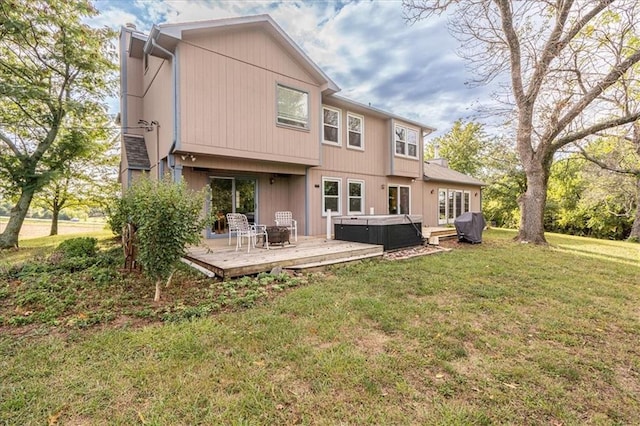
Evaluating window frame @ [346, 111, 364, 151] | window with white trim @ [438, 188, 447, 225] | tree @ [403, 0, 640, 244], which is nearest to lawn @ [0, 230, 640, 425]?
tree @ [403, 0, 640, 244]

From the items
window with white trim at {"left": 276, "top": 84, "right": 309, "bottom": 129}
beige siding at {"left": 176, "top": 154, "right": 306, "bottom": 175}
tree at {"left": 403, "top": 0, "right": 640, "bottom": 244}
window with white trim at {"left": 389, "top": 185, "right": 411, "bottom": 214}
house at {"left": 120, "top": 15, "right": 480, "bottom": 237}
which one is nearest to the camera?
house at {"left": 120, "top": 15, "right": 480, "bottom": 237}

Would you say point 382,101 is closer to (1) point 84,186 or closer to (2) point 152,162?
(2) point 152,162

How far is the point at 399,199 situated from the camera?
12.9m

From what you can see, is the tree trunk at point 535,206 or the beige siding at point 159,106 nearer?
the beige siding at point 159,106

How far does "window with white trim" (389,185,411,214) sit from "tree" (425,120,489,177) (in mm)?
16864

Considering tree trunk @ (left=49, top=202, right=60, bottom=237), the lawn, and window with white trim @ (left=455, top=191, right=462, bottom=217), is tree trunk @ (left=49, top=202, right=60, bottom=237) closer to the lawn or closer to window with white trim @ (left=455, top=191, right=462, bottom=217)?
the lawn

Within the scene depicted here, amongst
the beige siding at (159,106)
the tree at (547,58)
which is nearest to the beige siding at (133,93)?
the beige siding at (159,106)

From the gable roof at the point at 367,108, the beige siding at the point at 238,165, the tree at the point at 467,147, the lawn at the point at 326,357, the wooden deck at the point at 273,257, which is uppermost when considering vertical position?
the tree at the point at 467,147

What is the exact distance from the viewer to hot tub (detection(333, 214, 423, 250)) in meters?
7.75

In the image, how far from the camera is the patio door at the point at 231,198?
29.1 ft

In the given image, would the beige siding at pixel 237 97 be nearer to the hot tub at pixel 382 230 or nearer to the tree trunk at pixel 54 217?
the hot tub at pixel 382 230

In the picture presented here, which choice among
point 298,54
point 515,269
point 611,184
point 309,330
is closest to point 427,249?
point 515,269

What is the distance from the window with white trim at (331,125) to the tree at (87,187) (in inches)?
462

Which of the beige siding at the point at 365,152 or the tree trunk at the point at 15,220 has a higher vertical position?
the beige siding at the point at 365,152
